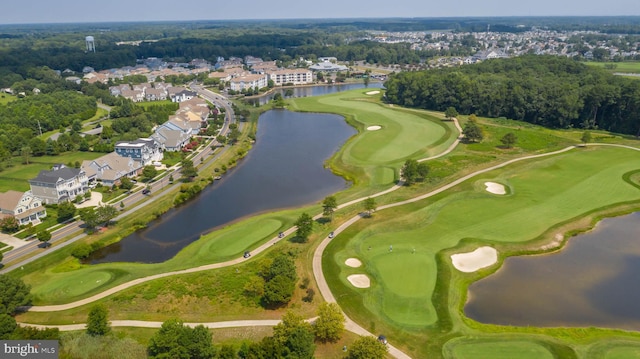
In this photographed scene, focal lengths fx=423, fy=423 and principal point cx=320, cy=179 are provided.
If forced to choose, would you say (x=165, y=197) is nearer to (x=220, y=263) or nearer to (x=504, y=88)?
(x=220, y=263)

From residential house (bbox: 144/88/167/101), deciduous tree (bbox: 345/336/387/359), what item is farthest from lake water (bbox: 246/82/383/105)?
deciduous tree (bbox: 345/336/387/359)

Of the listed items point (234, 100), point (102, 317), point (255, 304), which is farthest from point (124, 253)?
point (234, 100)

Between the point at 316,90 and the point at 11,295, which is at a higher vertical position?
the point at 316,90

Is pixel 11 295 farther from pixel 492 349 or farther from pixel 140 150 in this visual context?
pixel 140 150

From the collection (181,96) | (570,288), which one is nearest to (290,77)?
(181,96)

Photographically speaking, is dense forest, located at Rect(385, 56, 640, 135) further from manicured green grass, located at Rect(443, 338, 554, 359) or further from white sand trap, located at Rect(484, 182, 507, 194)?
manicured green grass, located at Rect(443, 338, 554, 359)

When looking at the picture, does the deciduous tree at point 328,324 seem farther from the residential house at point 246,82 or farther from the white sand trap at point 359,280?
the residential house at point 246,82

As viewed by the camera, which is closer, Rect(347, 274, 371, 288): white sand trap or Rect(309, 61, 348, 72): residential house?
Rect(347, 274, 371, 288): white sand trap
